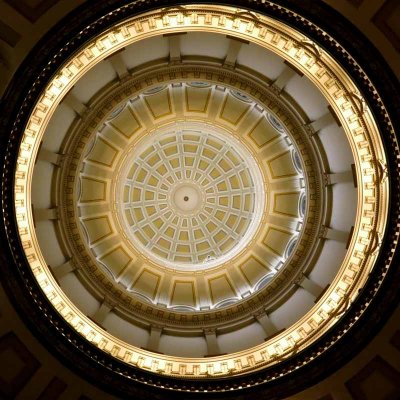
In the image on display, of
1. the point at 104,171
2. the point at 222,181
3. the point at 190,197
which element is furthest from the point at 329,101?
the point at 190,197

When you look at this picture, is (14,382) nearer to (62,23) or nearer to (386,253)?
(62,23)

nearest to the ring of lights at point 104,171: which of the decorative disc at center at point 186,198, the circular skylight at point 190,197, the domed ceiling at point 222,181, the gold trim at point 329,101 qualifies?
the domed ceiling at point 222,181

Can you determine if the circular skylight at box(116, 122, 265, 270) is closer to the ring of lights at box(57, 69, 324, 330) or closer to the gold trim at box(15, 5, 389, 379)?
the ring of lights at box(57, 69, 324, 330)

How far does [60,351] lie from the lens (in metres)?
13.5

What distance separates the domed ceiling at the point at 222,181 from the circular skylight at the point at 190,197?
0.45 feet

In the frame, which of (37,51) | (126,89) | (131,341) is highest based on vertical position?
(126,89)

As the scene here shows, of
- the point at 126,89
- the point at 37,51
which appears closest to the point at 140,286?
the point at 126,89

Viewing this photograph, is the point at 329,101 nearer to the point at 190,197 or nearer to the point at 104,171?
the point at 104,171

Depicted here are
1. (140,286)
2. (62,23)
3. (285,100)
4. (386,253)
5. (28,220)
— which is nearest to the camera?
(62,23)

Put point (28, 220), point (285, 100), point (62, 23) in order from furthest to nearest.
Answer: point (285, 100) < point (28, 220) < point (62, 23)

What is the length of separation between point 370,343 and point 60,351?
9930 millimetres

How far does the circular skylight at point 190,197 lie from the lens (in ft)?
76.1

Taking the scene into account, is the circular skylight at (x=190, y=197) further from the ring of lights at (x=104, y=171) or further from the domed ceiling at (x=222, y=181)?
the ring of lights at (x=104, y=171)

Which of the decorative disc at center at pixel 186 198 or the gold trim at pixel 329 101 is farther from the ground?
the decorative disc at center at pixel 186 198
